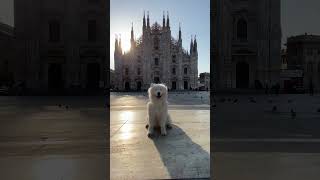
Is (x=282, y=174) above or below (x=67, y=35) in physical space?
below

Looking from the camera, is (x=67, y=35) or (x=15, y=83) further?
(x=15, y=83)

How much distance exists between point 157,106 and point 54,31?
5.80 ft

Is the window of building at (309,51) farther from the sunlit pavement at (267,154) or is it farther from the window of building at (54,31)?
the window of building at (54,31)

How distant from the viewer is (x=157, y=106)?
5789mm

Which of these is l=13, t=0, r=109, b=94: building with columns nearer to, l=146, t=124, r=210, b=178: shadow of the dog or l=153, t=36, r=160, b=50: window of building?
l=146, t=124, r=210, b=178: shadow of the dog

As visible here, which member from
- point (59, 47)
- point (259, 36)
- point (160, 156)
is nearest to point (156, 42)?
point (259, 36)

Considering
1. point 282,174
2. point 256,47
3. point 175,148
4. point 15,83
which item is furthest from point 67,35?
point 256,47

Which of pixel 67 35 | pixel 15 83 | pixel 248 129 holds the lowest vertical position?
pixel 248 129

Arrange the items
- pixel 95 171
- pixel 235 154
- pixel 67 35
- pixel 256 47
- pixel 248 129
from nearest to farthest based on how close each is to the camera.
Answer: pixel 95 171 < pixel 235 154 < pixel 67 35 < pixel 248 129 < pixel 256 47

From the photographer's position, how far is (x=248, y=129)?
750cm

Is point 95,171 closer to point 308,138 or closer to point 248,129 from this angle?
point 308,138

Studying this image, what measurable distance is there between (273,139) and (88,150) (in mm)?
2826

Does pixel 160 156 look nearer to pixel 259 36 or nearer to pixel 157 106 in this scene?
pixel 157 106

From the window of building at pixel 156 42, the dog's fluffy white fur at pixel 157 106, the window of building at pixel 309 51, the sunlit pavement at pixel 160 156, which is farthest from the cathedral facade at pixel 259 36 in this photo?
the window of building at pixel 309 51
